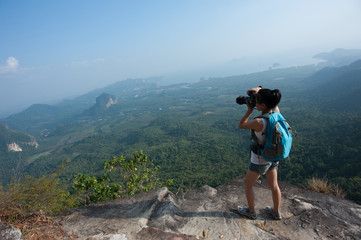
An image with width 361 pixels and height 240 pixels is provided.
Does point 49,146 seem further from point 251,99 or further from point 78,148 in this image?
point 251,99

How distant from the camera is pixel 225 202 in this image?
304cm

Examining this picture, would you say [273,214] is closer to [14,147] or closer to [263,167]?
[263,167]

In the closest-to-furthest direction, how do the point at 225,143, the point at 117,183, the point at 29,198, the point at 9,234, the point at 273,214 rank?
the point at 9,234
the point at 273,214
the point at 29,198
the point at 117,183
the point at 225,143

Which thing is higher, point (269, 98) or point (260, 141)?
point (269, 98)

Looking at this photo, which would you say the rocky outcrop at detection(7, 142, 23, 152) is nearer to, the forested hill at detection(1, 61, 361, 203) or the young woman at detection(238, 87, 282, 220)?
the forested hill at detection(1, 61, 361, 203)

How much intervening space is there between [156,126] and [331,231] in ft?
265

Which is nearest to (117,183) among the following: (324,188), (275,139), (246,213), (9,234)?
(9,234)

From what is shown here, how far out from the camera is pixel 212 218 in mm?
2650

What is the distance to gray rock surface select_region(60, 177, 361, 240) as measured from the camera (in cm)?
233

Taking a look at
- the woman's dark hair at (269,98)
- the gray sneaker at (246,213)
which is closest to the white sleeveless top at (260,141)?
the woman's dark hair at (269,98)

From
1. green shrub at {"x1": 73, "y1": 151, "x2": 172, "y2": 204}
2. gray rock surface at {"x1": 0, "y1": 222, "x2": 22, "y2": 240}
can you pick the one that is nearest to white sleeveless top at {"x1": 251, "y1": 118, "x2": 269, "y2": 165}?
gray rock surface at {"x1": 0, "y1": 222, "x2": 22, "y2": 240}

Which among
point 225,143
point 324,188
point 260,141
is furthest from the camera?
point 225,143

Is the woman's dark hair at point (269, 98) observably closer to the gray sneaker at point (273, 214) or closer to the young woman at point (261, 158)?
the young woman at point (261, 158)

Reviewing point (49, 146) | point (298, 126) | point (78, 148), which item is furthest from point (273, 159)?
point (49, 146)
